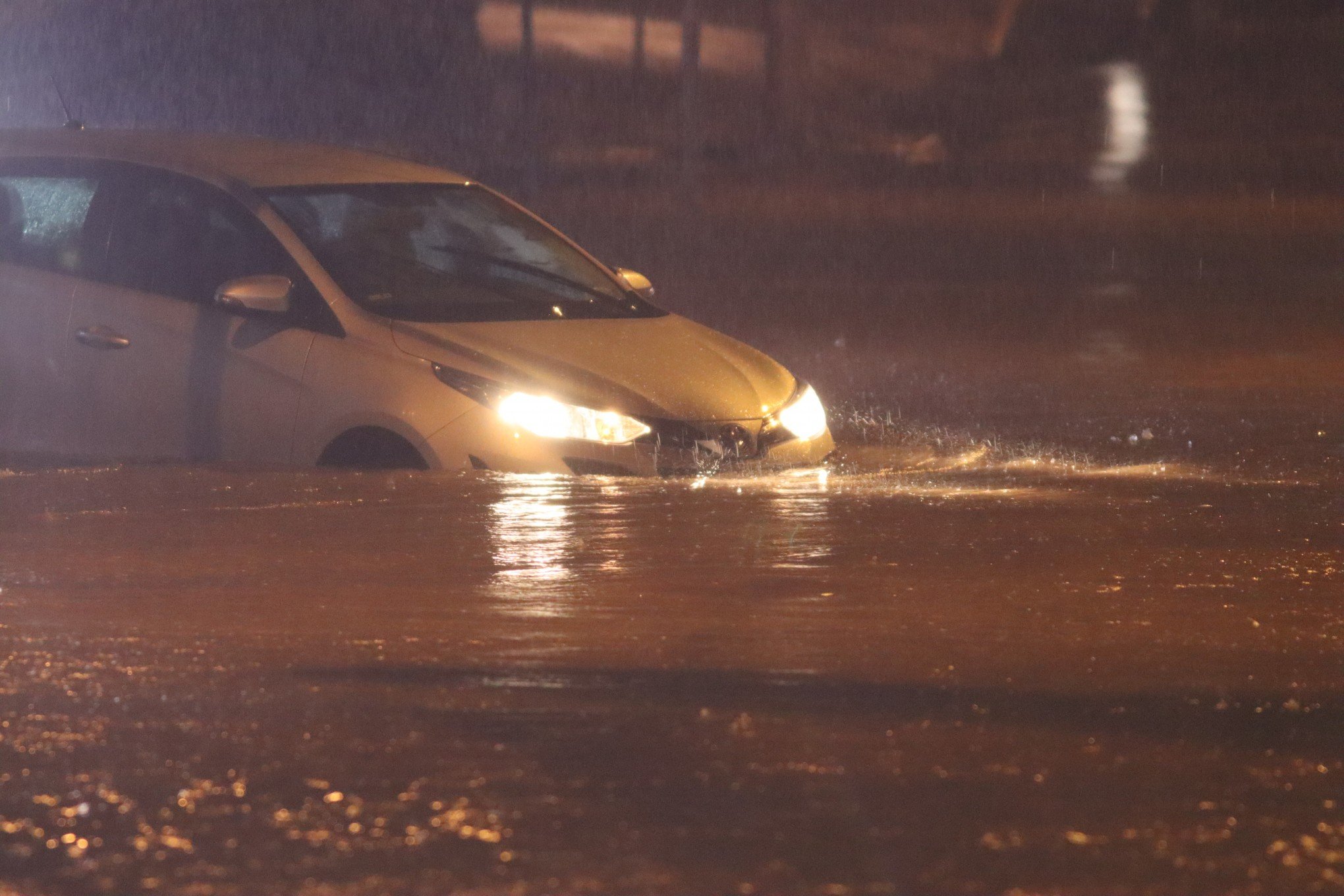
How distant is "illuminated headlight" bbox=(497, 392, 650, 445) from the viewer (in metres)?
6.66

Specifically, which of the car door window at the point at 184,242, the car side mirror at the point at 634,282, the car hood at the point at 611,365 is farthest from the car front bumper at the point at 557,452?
the car side mirror at the point at 634,282

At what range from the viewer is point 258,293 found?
22.7ft

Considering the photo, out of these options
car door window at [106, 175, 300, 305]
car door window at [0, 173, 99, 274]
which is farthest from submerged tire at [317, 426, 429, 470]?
car door window at [0, 173, 99, 274]

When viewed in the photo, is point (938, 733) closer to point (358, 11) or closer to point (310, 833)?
point (310, 833)

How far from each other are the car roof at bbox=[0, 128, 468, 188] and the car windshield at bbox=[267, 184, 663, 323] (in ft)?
0.25

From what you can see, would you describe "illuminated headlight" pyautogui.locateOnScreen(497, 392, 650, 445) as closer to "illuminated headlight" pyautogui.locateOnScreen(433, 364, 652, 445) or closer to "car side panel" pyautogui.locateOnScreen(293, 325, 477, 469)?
"illuminated headlight" pyautogui.locateOnScreen(433, 364, 652, 445)

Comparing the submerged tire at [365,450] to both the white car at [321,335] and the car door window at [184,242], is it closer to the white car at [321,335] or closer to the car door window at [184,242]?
the white car at [321,335]

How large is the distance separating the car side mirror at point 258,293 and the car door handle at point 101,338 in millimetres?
460

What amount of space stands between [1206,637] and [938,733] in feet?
3.37

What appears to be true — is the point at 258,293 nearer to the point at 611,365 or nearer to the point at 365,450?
the point at 365,450

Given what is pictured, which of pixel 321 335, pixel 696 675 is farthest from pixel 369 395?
pixel 696 675

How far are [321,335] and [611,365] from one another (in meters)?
1.03

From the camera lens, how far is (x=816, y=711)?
402 centimetres

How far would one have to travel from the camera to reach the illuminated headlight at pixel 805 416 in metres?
7.20
